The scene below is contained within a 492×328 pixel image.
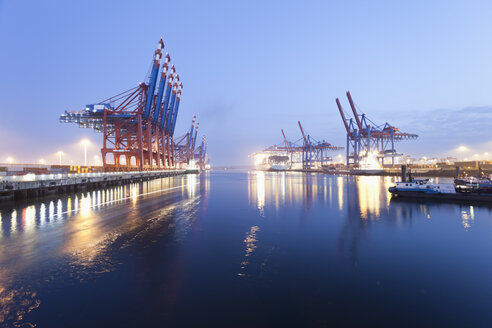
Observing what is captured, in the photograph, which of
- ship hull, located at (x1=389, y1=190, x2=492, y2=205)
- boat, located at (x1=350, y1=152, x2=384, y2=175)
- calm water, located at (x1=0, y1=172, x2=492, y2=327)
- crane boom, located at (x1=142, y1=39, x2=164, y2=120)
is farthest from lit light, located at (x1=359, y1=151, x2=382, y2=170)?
calm water, located at (x1=0, y1=172, x2=492, y2=327)

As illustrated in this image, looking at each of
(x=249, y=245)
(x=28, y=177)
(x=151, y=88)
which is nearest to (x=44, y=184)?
(x=28, y=177)

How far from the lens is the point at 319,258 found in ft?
28.6

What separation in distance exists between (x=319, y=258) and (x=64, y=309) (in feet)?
23.0

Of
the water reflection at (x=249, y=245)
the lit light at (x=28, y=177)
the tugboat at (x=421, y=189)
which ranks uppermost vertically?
the lit light at (x=28, y=177)

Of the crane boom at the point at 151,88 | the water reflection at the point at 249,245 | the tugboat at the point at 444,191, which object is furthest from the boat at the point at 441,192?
the crane boom at the point at 151,88

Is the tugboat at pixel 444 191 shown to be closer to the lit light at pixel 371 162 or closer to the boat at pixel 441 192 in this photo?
the boat at pixel 441 192

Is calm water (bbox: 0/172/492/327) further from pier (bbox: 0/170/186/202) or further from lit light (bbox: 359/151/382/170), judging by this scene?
lit light (bbox: 359/151/382/170)

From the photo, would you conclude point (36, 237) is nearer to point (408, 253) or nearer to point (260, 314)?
point (260, 314)

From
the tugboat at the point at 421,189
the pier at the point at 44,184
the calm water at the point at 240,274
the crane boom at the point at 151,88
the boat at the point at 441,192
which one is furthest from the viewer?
the crane boom at the point at 151,88

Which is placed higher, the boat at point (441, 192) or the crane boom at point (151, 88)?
the crane boom at point (151, 88)

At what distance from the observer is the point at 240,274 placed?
7246 millimetres

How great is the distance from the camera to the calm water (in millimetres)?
5297

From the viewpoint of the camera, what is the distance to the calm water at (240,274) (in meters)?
5.30

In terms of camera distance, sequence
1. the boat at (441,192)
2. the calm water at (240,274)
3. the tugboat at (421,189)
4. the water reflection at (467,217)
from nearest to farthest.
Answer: the calm water at (240,274)
the water reflection at (467,217)
the boat at (441,192)
the tugboat at (421,189)
